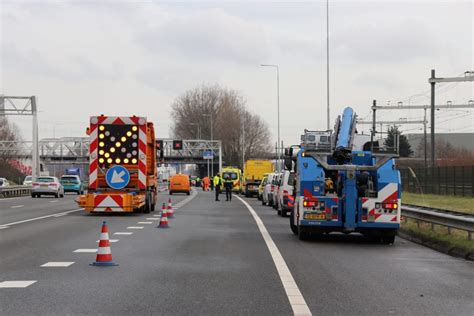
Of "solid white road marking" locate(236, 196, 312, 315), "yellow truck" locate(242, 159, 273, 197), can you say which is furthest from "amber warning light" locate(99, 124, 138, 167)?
"yellow truck" locate(242, 159, 273, 197)

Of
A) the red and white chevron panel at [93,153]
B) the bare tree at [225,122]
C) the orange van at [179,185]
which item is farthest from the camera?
the bare tree at [225,122]

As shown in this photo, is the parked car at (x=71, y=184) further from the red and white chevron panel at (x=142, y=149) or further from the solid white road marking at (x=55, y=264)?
the solid white road marking at (x=55, y=264)

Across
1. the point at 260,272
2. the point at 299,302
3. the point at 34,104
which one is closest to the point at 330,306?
the point at 299,302

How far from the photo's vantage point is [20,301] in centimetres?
869

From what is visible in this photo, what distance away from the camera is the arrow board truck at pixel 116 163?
85.1ft

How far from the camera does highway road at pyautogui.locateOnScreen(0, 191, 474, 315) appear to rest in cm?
851

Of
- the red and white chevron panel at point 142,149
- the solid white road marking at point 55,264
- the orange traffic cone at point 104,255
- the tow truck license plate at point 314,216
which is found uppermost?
the red and white chevron panel at point 142,149

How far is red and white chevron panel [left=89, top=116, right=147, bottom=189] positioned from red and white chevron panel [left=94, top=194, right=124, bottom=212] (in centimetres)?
55

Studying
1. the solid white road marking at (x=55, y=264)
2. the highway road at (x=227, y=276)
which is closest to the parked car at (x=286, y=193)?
the highway road at (x=227, y=276)

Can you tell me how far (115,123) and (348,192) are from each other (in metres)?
12.1

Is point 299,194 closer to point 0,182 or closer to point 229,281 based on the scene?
point 229,281

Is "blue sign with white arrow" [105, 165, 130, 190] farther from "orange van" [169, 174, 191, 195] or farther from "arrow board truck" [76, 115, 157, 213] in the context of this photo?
"orange van" [169, 174, 191, 195]

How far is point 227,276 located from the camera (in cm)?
1085

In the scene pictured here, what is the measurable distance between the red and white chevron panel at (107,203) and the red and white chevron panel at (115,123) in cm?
55
